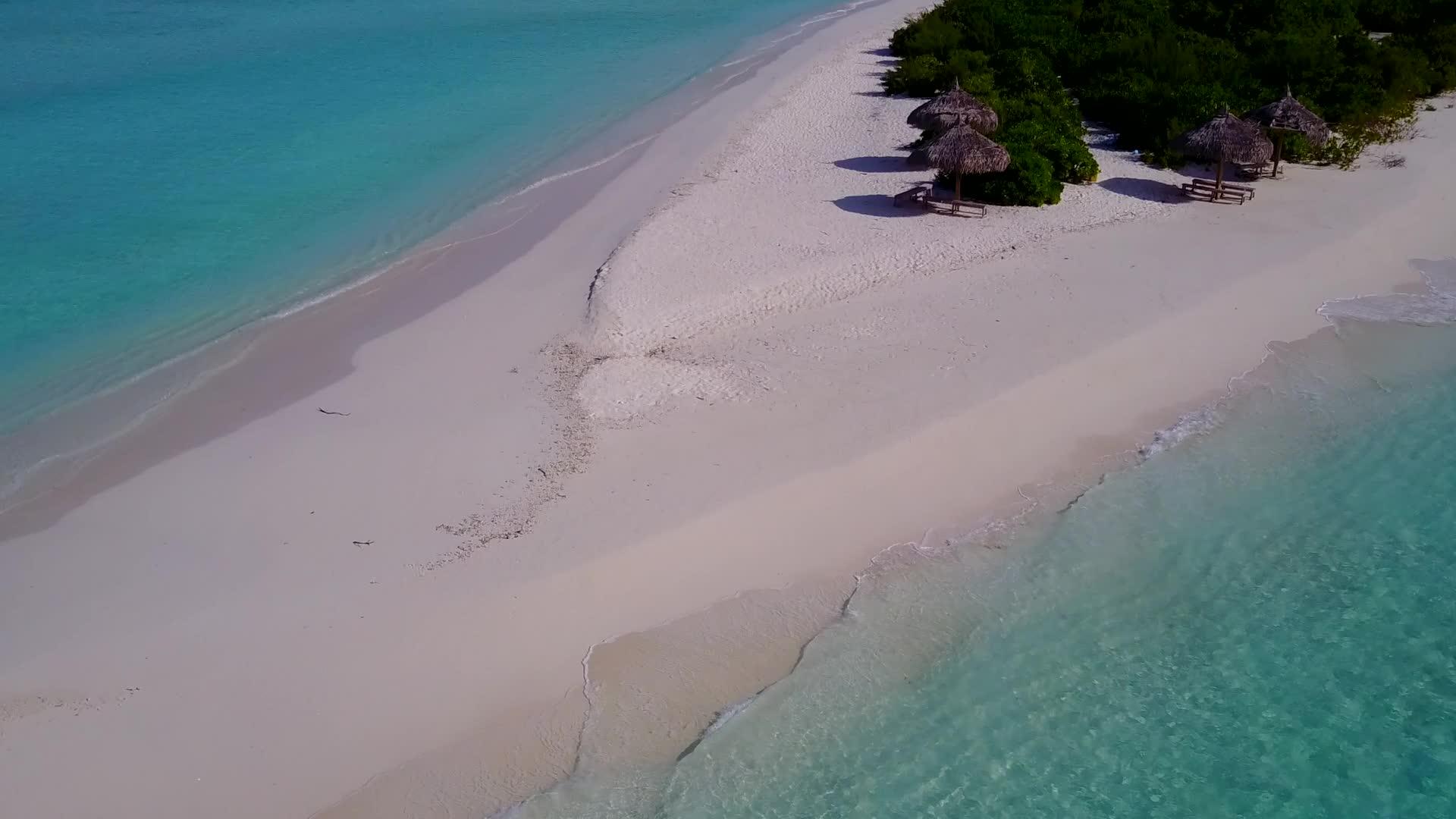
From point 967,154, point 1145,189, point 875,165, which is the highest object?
point 967,154

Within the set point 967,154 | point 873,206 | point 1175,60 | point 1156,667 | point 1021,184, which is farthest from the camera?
point 1175,60

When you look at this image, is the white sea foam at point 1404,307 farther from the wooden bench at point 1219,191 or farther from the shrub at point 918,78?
the shrub at point 918,78

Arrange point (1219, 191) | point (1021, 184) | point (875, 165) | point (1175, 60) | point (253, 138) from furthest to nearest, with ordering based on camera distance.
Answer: point (253, 138) → point (1175, 60) → point (875, 165) → point (1219, 191) → point (1021, 184)

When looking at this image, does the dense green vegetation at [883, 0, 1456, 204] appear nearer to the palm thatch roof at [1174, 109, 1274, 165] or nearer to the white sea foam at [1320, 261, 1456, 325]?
the palm thatch roof at [1174, 109, 1274, 165]

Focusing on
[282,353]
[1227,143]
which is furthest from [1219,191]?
[282,353]

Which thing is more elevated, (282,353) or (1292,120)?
(1292,120)

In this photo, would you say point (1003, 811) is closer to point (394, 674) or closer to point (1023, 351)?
point (394, 674)

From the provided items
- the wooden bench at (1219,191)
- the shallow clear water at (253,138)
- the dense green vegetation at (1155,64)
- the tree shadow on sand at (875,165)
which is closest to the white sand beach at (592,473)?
the wooden bench at (1219,191)

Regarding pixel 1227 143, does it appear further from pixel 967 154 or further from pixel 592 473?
pixel 592 473

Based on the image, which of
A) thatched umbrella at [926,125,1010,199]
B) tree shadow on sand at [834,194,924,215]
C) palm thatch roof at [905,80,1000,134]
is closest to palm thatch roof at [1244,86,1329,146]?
palm thatch roof at [905,80,1000,134]
